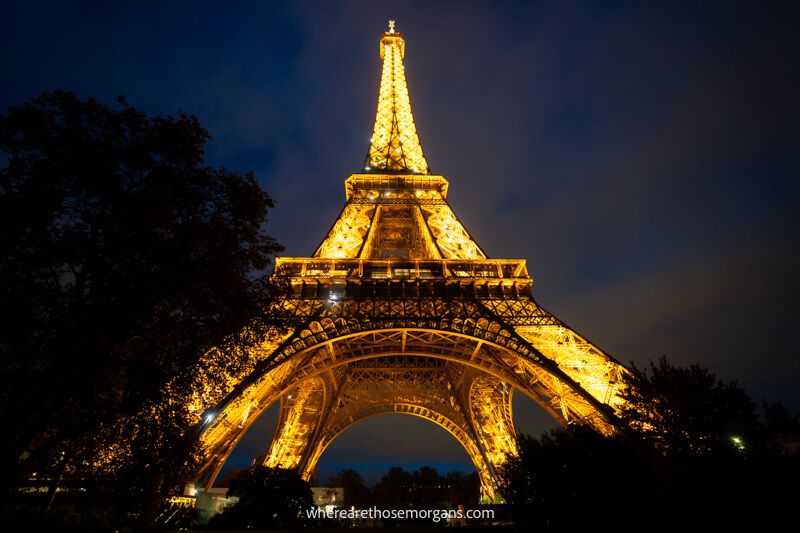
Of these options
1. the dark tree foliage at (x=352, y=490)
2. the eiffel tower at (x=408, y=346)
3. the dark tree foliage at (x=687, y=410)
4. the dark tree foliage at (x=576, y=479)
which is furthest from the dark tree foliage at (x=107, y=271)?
the dark tree foliage at (x=352, y=490)

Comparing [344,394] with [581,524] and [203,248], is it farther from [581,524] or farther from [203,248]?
[203,248]

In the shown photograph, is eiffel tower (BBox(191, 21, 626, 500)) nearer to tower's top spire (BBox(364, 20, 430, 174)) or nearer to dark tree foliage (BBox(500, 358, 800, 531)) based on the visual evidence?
tower's top spire (BBox(364, 20, 430, 174))

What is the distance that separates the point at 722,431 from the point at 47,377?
52.1 feet

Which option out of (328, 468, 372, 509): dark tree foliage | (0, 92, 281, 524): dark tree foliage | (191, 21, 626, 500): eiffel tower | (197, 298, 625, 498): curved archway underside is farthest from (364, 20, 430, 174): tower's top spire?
(328, 468, 372, 509): dark tree foliage

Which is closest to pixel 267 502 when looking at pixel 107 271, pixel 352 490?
pixel 107 271

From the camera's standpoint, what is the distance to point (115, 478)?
912 centimetres

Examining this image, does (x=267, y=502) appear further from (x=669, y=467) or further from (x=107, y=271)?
(x=669, y=467)

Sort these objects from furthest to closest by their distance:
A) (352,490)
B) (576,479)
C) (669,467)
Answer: (352,490), (576,479), (669,467)

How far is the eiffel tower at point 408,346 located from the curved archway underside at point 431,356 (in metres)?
0.06

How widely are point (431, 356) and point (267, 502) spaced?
343 inches

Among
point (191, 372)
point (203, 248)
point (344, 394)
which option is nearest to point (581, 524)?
point (191, 372)

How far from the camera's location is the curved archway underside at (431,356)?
14727 millimetres

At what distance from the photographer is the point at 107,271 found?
643cm

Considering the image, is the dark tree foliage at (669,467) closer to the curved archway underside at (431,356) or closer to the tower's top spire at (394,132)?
the curved archway underside at (431,356)
